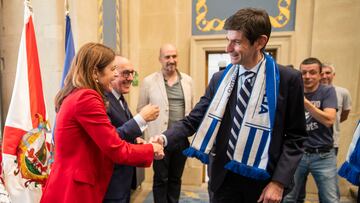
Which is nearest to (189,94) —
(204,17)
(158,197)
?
(158,197)

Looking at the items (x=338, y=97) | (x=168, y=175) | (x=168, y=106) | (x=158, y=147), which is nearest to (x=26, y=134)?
(x=158, y=147)

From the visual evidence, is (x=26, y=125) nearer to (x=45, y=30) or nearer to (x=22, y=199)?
(x=22, y=199)

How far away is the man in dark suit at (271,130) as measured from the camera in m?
1.22

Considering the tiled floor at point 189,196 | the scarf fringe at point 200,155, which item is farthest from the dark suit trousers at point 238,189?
the tiled floor at point 189,196

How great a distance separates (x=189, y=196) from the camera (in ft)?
11.2

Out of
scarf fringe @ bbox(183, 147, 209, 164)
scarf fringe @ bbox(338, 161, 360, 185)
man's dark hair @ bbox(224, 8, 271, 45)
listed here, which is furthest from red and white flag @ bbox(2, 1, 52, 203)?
scarf fringe @ bbox(338, 161, 360, 185)

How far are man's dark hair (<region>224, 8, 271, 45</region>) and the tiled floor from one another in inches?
100

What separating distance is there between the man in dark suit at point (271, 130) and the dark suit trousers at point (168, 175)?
1225 mm

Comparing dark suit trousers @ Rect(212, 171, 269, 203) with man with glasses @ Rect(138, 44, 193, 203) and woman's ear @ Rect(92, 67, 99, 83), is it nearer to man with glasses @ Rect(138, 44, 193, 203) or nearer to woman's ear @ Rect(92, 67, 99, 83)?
woman's ear @ Rect(92, 67, 99, 83)

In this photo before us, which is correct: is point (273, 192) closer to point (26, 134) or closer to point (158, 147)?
point (158, 147)

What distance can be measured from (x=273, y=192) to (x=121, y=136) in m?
0.85

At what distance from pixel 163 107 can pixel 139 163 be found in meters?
1.32

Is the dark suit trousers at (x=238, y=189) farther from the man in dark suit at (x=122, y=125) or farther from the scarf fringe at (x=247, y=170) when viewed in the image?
the man in dark suit at (x=122, y=125)

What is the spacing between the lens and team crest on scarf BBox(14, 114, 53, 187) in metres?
1.68
